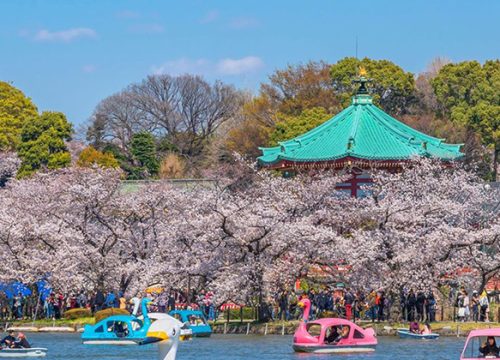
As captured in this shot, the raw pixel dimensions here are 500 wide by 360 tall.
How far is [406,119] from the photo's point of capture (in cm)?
9519

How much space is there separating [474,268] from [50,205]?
2046 cm

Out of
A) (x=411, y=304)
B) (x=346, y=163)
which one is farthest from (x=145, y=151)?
(x=411, y=304)

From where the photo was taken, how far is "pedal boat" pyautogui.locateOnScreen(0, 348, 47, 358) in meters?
44.4

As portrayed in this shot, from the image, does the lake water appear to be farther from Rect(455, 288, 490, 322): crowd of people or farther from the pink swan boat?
Rect(455, 288, 490, 322): crowd of people

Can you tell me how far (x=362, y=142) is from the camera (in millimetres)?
72812

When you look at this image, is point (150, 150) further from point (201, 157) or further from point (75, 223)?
point (75, 223)

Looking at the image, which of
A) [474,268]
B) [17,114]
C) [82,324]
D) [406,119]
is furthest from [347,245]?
[17,114]

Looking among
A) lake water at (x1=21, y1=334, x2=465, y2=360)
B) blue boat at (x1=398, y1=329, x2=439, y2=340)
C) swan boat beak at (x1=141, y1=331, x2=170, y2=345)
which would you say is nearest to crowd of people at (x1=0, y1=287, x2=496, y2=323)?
blue boat at (x1=398, y1=329, x2=439, y2=340)

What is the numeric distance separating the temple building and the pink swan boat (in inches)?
823

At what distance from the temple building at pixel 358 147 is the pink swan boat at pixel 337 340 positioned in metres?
20.9

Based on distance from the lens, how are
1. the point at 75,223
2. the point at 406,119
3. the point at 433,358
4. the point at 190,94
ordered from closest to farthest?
the point at 433,358 → the point at 75,223 → the point at 406,119 → the point at 190,94

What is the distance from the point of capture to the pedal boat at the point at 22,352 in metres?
44.4

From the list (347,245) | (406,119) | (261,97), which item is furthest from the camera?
(261,97)

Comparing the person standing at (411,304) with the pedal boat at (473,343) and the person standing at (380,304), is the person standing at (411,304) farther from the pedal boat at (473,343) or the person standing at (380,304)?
the pedal boat at (473,343)
